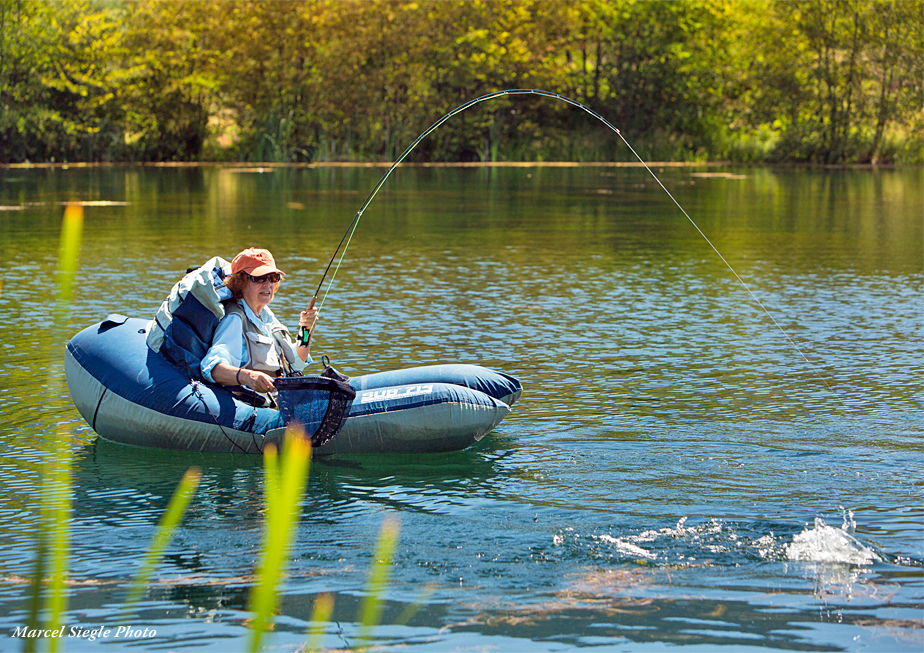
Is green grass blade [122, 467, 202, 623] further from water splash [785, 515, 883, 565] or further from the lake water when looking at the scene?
water splash [785, 515, 883, 565]

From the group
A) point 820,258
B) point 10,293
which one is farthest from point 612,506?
point 820,258

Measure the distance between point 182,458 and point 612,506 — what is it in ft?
8.58

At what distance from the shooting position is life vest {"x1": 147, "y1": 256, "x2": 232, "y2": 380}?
7.02m

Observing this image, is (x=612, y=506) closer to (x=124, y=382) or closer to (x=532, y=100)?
(x=124, y=382)

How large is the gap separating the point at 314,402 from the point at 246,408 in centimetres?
50

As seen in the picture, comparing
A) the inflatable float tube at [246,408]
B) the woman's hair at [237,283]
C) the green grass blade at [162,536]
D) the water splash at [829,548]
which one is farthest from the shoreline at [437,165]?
the water splash at [829,548]

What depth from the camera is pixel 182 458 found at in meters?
7.24

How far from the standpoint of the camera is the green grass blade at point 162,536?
4.96m

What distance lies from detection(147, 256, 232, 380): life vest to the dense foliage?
44.8 m

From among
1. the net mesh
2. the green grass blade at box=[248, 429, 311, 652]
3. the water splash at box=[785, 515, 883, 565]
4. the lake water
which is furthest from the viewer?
the net mesh

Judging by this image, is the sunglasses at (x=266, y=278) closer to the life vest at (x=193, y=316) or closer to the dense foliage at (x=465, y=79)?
the life vest at (x=193, y=316)

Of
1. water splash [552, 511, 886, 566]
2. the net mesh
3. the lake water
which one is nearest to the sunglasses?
the net mesh

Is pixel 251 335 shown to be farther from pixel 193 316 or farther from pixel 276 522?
pixel 276 522

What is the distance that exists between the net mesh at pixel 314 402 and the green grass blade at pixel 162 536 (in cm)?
64
